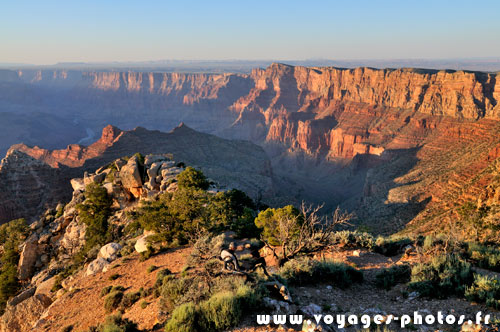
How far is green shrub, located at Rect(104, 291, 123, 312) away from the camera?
16.4 m

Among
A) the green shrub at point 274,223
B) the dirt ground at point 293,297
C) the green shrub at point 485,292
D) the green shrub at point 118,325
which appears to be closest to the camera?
the green shrub at point 485,292

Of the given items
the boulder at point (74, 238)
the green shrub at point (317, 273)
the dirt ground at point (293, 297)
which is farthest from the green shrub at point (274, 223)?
the boulder at point (74, 238)

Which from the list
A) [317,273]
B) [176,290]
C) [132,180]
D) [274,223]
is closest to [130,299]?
[176,290]

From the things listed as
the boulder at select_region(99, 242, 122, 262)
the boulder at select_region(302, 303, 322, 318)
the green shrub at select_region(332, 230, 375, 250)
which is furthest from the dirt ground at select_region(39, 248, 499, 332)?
the boulder at select_region(99, 242, 122, 262)

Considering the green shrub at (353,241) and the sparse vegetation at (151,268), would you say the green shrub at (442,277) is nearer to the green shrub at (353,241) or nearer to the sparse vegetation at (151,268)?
the green shrub at (353,241)

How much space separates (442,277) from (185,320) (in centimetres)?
1021

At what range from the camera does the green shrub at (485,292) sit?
11.2 meters

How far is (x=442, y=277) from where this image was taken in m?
13.3

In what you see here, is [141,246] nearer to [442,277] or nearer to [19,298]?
Result: [19,298]

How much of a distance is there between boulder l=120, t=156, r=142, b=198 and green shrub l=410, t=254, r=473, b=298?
32.5 metres

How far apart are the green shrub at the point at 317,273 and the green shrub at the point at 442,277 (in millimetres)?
2484

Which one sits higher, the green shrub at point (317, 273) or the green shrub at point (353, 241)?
the green shrub at point (317, 273)

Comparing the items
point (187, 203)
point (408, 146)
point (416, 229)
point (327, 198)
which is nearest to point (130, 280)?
point (187, 203)

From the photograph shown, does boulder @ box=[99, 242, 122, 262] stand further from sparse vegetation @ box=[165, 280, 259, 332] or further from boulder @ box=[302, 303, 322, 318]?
boulder @ box=[302, 303, 322, 318]
